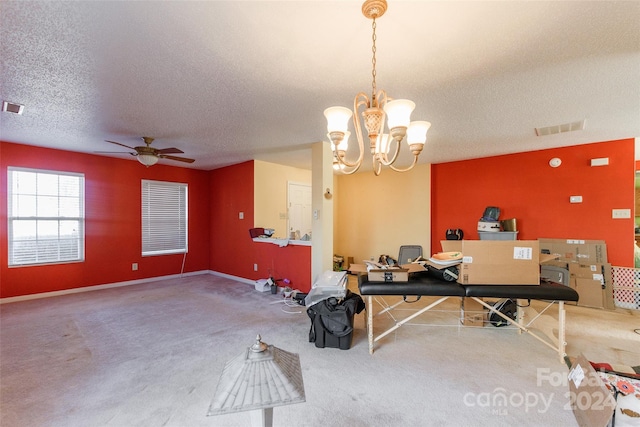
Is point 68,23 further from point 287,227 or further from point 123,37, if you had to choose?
point 287,227

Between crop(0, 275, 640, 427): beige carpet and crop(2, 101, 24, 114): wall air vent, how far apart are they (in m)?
2.36

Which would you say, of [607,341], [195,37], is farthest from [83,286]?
[607,341]

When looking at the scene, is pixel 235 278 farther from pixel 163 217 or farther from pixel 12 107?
pixel 12 107

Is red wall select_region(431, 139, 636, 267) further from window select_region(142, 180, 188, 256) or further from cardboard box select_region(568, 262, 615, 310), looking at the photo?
window select_region(142, 180, 188, 256)

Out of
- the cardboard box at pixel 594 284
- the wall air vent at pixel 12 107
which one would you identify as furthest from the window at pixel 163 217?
the cardboard box at pixel 594 284

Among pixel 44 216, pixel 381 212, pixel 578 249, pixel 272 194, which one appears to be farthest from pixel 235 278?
pixel 578 249

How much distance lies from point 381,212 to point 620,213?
3.71 meters

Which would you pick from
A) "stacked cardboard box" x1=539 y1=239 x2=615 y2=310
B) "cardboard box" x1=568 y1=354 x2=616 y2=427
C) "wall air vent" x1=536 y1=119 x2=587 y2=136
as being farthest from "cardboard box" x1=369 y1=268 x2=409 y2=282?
"stacked cardboard box" x1=539 y1=239 x2=615 y2=310

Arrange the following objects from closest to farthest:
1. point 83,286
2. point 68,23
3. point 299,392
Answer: point 299,392, point 68,23, point 83,286

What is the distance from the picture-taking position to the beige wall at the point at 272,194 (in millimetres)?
5375

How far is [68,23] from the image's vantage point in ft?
A: 5.18

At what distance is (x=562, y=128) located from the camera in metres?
3.37

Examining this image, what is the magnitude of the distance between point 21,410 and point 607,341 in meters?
5.03

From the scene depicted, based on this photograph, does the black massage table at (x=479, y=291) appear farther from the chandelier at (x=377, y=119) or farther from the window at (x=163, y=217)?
the window at (x=163, y=217)
